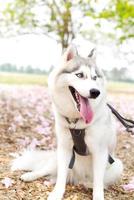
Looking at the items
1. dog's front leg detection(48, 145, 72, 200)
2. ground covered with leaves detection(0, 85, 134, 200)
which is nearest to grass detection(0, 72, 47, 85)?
ground covered with leaves detection(0, 85, 134, 200)

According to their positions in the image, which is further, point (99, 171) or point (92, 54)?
point (99, 171)

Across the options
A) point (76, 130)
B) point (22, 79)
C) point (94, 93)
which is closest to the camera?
point (94, 93)

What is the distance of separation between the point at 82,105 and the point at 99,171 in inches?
30.8

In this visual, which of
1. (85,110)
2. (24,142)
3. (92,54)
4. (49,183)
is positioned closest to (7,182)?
(49,183)

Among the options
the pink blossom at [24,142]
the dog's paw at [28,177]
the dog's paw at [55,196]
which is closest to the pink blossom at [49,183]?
the dog's paw at [28,177]

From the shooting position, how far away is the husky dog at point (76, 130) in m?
3.93

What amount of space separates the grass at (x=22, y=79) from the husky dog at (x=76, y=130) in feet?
98.5

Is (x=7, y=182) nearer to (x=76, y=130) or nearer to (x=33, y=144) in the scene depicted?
(x=76, y=130)

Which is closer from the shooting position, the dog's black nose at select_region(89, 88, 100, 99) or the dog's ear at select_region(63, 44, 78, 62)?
the dog's black nose at select_region(89, 88, 100, 99)

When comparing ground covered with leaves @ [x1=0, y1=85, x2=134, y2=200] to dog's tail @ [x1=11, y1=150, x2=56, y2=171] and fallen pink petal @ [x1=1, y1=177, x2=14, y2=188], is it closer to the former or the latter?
fallen pink petal @ [x1=1, y1=177, x2=14, y2=188]

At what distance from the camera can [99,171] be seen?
14.4ft

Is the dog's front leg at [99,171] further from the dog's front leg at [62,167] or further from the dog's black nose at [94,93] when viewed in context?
the dog's black nose at [94,93]

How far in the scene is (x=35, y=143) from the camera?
7434mm

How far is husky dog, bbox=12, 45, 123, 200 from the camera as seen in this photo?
12.9 feet
